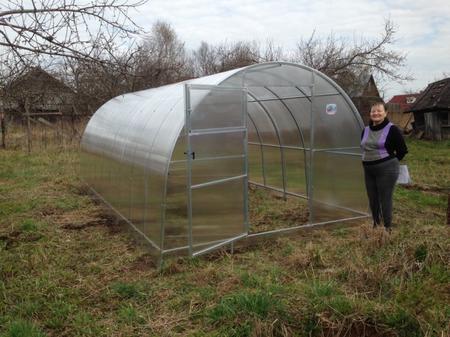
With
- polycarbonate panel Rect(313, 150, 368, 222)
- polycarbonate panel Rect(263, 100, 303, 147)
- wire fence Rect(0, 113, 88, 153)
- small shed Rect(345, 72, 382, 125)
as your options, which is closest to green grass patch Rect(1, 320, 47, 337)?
polycarbonate panel Rect(313, 150, 368, 222)

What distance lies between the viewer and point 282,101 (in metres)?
8.38

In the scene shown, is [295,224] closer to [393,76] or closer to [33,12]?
[33,12]

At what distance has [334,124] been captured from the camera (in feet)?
24.4

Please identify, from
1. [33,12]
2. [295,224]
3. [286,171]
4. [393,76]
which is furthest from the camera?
[393,76]

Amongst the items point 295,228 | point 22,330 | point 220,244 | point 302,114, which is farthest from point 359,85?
point 22,330

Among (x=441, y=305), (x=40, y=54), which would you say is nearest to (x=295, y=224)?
(x=441, y=305)

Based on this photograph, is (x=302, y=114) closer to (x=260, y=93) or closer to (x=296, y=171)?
(x=260, y=93)

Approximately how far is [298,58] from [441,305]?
63.9ft

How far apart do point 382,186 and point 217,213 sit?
7.24 ft

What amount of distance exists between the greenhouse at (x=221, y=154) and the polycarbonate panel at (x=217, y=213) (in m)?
0.01

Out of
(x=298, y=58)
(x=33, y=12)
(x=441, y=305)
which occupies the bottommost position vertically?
(x=441, y=305)

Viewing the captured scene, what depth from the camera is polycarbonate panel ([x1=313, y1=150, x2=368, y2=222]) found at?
24.7 ft

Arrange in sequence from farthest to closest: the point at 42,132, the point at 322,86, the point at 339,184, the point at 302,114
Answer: the point at 42,132, the point at 302,114, the point at 339,184, the point at 322,86

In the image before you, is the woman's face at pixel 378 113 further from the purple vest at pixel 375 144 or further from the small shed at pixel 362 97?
the small shed at pixel 362 97
